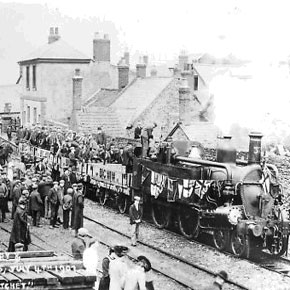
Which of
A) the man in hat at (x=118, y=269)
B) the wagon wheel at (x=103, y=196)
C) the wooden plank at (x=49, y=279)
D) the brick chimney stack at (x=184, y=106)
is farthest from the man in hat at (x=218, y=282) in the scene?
the brick chimney stack at (x=184, y=106)

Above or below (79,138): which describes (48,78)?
above

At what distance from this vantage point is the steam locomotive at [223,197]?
15414 mm

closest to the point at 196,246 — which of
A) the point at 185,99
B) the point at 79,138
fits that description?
the point at 79,138

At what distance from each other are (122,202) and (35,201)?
12.6ft

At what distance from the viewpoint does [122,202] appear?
69.8ft

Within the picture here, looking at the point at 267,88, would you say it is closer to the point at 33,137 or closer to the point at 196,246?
the point at 196,246

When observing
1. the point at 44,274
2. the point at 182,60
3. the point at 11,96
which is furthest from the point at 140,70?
the point at 44,274

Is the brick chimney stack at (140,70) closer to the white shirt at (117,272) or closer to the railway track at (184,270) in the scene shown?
the railway track at (184,270)

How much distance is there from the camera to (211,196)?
16.4 meters

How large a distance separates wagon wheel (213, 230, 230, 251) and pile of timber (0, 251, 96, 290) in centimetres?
860

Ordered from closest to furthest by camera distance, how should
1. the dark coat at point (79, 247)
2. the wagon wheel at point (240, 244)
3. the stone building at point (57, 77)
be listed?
the dark coat at point (79, 247)
the wagon wheel at point (240, 244)
the stone building at point (57, 77)

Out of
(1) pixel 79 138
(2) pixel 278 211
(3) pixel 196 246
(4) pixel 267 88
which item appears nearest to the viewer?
(2) pixel 278 211

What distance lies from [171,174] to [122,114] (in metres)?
19.0

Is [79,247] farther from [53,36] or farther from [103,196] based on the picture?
[53,36]
